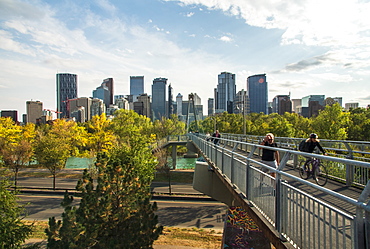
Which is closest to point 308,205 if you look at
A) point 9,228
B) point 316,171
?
point 316,171

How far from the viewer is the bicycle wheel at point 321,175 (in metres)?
6.82

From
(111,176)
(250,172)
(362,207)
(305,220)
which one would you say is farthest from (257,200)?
(111,176)

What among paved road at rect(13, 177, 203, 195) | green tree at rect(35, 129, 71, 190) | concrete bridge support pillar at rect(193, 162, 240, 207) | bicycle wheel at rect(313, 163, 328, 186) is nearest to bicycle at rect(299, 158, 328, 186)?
bicycle wheel at rect(313, 163, 328, 186)

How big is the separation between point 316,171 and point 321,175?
19.6 inches

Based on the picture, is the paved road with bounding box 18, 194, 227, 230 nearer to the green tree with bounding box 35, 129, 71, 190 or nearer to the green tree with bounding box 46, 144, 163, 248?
the green tree with bounding box 35, 129, 71, 190

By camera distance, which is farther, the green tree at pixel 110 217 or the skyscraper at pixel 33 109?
the skyscraper at pixel 33 109

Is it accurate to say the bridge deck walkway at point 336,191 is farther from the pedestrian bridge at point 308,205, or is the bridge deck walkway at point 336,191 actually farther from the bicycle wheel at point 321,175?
the bicycle wheel at point 321,175

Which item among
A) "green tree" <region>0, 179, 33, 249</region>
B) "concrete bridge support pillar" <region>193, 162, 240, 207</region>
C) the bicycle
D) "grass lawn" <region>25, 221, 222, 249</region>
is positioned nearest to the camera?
the bicycle

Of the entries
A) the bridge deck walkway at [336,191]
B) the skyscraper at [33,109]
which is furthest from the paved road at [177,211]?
the skyscraper at [33,109]

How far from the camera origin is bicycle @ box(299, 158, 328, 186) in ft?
22.3

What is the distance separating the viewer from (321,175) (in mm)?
7203

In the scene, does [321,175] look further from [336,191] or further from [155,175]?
[155,175]

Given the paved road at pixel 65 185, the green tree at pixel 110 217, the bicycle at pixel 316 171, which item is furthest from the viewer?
the paved road at pixel 65 185

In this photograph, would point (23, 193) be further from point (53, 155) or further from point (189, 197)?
point (189, 197)
